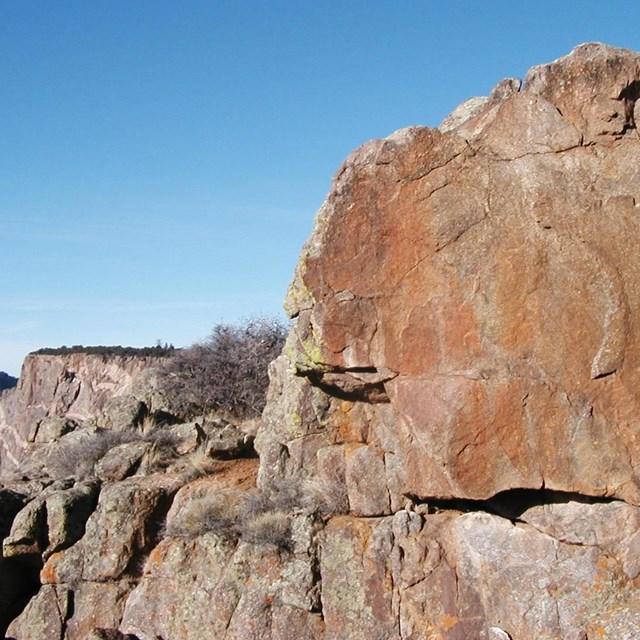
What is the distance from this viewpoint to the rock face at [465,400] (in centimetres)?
718

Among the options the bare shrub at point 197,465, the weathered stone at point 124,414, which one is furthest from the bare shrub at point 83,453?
the bare shrub at point 197,465

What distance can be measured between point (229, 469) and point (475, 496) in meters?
4.18

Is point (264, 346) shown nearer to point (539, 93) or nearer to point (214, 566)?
point (214, 566)

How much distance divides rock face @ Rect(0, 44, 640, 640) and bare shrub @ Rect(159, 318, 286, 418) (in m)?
4.99

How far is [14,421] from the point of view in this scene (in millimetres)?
30719

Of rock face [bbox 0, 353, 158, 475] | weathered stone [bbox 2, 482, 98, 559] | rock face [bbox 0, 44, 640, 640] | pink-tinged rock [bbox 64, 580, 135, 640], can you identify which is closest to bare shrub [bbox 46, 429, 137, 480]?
weathered stone [bbox 2, 482, 98, 559]

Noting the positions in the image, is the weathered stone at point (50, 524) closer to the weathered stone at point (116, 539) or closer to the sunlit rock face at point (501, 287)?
the weathered stone at point (116, 539)

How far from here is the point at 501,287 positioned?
749 centimetres

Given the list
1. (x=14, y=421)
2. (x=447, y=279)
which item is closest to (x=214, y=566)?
(x=447, y=279)

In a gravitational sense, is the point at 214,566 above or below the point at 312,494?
below

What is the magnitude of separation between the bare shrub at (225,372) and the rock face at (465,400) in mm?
4991

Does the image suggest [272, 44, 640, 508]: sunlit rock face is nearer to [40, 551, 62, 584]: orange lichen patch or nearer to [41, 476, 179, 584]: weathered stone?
[41, 476, 179, 584]: weathered stone

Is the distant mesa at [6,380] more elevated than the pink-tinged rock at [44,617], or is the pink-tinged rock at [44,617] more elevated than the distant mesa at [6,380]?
the distant mesa at [6,380]

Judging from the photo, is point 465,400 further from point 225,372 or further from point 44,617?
point 225,372
